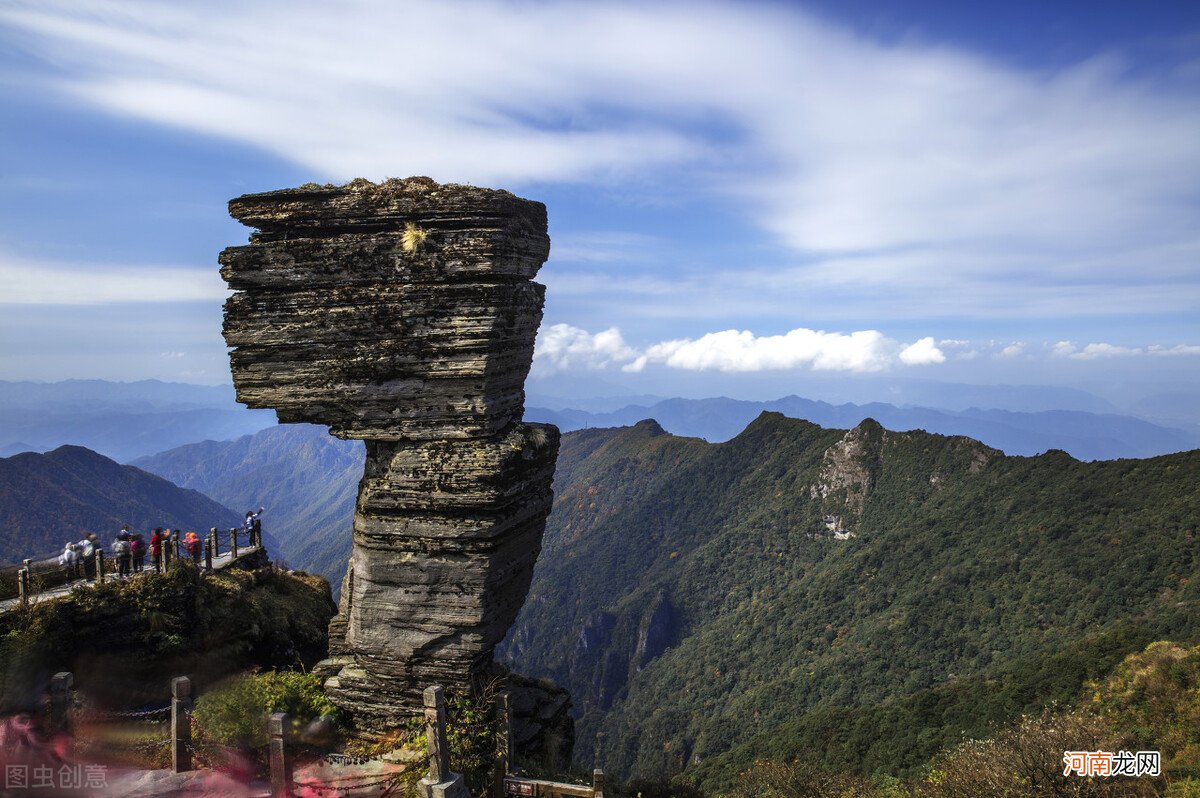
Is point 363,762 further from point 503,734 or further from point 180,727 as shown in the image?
point 180,727

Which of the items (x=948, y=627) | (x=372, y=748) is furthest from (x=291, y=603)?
(x=948, y=627)

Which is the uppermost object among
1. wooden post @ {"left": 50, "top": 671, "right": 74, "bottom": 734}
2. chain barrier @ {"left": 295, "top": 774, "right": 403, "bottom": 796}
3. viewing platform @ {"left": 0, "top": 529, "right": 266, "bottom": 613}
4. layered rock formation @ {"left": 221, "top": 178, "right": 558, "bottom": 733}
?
layered rock formation @ {"left": 221, "top": 178, "right": 558, "bottom": 733}

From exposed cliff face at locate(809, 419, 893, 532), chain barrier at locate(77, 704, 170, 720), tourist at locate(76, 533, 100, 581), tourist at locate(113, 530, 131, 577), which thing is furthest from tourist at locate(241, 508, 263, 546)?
exposed cliff face at locate(809, 419, 893, 532)

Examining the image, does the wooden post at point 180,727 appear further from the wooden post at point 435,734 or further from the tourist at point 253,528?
the tourist at point 253,528

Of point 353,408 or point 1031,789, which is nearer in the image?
point 353,408

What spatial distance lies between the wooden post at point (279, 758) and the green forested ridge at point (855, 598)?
154 feet

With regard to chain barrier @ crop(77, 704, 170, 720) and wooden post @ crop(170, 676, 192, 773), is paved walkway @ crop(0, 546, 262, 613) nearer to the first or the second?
chain barrier @ crop(77, 704, 170, 720)

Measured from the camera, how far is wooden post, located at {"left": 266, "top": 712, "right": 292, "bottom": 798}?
468 inches

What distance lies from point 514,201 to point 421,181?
2.25 m

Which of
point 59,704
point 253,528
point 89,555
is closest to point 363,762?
point 59,704

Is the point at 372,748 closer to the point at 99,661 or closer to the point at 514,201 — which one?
the point at 99,661

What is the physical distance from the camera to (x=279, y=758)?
1191 centimetres

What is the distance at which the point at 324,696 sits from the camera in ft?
53.4

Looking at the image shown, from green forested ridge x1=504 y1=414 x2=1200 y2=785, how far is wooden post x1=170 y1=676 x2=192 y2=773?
4744 centimetres
